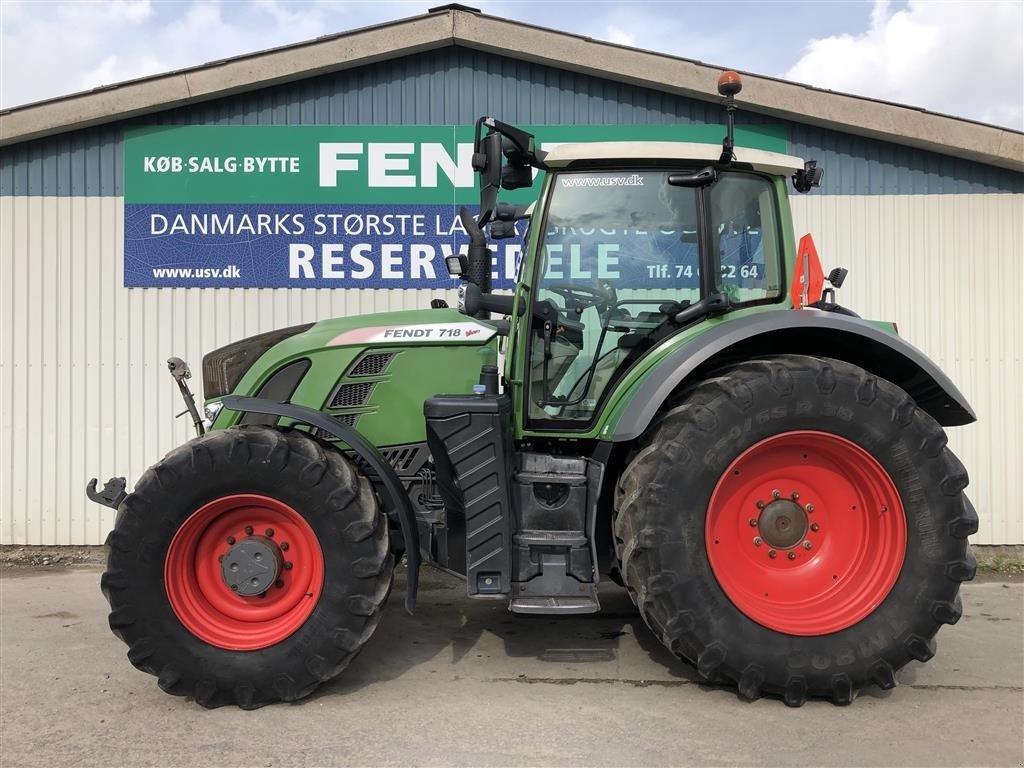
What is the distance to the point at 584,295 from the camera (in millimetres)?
3568

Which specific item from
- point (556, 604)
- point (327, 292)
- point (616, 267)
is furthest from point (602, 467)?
point (327, 292)

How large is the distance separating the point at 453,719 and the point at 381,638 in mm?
1080

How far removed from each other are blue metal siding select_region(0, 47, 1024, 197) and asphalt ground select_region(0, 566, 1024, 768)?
12.1 feet

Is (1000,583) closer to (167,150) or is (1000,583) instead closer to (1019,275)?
(1019,275)

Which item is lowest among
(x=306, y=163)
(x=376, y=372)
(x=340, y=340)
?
(x=376, y=372)

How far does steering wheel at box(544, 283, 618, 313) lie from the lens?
3.55 meters

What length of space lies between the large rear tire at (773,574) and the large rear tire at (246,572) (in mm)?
1159

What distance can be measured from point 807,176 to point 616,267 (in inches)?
41.0

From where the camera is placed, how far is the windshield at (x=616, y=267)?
3.52 metres

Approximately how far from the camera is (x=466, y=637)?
4.13m

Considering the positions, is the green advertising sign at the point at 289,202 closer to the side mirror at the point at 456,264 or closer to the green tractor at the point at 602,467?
the side mirror at the point at 456,264

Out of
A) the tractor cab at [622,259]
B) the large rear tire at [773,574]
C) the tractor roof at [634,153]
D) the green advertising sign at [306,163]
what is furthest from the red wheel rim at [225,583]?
the green advertising sign at [306,163]

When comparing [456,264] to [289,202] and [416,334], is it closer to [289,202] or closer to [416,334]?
[416,334]

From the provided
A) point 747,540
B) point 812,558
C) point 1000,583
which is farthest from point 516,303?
point 1000,583
